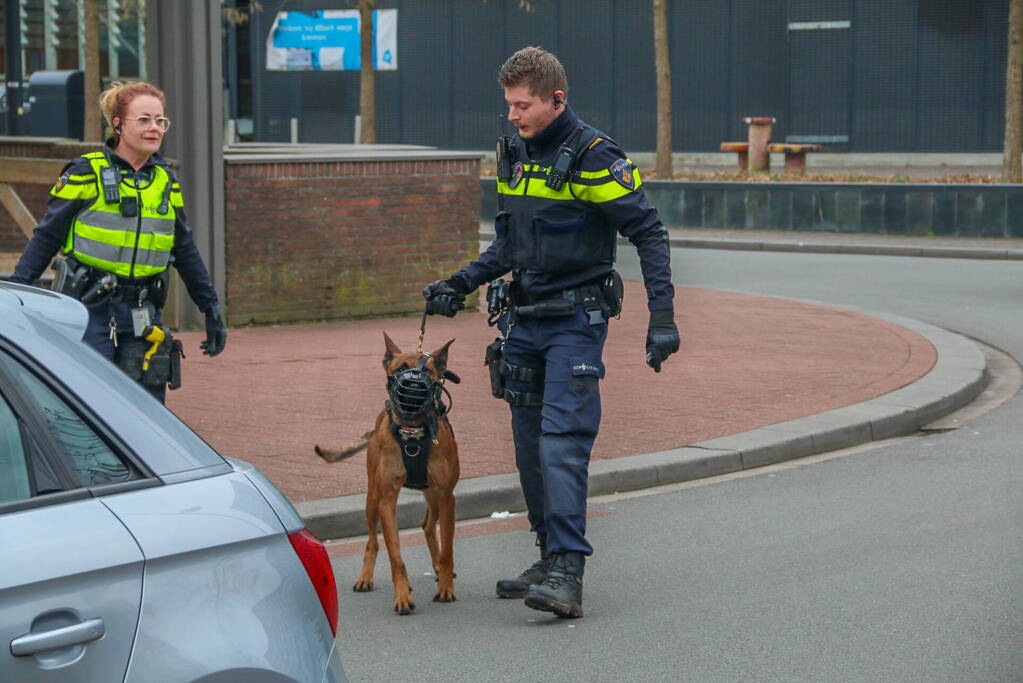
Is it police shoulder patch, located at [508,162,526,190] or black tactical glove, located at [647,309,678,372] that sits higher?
police shoulder patch, located at [508,162,526,190]

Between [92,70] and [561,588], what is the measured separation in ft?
65.0

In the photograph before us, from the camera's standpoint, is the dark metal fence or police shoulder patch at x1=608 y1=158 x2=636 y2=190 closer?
police shoulder patch at x1=608 y1=158 x2=636 y2=190

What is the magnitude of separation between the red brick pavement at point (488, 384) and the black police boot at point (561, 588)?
1.84 meters

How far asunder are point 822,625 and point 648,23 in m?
30.4

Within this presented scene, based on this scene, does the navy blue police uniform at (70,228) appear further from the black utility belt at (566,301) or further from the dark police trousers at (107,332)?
the black utility belt at (566,301)

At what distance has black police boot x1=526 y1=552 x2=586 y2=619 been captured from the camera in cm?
543

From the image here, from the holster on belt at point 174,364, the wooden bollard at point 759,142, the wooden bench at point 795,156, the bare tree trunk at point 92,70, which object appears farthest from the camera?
the wooden bollard at point 759,142

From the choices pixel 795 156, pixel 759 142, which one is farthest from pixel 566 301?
pixel 759 142

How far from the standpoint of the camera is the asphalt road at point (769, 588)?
507cm

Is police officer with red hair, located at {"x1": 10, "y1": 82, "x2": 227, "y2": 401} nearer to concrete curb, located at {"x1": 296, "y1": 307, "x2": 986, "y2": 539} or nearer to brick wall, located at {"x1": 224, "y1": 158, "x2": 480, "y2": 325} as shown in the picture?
concrete curb, located at {"x1": 296, "y1": 307, "x2": 986, "y2": 539}

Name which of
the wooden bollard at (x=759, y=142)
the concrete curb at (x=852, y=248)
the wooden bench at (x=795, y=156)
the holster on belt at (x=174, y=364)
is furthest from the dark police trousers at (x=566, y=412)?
the wooden bollard at (x=759, y=142)

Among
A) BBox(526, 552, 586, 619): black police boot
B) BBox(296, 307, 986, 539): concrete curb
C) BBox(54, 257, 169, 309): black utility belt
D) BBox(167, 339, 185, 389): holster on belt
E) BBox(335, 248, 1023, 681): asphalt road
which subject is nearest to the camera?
BBox(335, 248, 1023, 681): asphalt road

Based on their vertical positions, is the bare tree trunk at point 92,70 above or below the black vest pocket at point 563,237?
above

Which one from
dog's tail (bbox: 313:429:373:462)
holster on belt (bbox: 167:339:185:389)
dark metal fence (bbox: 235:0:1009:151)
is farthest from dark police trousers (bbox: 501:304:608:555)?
dark metal fence (bbox: 235:0:1009:151)
